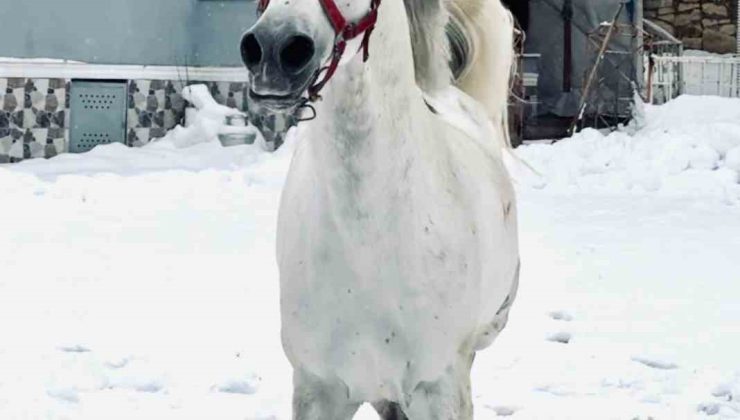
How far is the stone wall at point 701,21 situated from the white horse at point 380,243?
18.5m

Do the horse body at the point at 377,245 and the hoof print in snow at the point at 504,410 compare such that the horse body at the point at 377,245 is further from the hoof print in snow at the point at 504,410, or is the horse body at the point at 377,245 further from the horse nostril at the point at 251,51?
the hoof print in snow at the point at 504,410

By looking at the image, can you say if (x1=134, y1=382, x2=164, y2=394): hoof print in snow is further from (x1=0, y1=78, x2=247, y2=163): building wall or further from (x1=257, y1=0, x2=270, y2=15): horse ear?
(x1=0, y1=78, x2=247, y2=163): building wall

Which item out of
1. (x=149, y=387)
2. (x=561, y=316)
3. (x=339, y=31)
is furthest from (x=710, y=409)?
(x=339, y=31)

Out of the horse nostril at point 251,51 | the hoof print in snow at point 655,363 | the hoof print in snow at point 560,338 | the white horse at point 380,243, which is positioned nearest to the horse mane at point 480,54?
the white horse at point 380,243

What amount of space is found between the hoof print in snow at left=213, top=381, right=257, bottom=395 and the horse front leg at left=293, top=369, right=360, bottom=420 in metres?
2.29

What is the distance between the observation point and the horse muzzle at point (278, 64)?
232 cm

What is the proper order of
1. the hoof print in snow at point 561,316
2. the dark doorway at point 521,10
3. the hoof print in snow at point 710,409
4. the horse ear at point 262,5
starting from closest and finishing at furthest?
the horse ear at point 262,5 → the hoof print in snow at point 710,409 → the hoof print in snow at point 561,316 → the dark doorway at point 521,10

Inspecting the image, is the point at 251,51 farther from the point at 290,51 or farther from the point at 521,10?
the point at 521,10

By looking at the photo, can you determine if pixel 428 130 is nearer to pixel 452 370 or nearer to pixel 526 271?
pixel 452 370

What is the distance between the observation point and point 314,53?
7.81 feet

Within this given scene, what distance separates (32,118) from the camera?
12805mm

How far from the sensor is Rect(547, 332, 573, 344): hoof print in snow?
6.32 meters

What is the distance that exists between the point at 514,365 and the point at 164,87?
8706 millimetres

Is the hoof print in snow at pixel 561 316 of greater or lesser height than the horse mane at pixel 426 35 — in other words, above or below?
below
